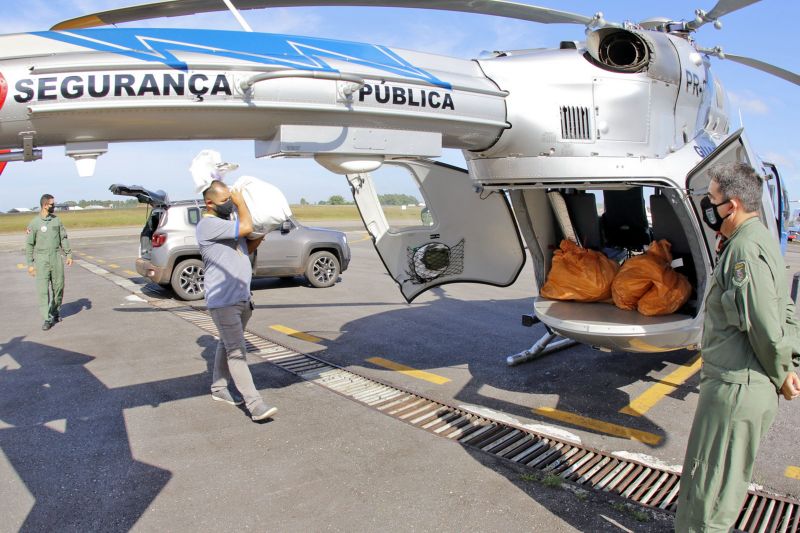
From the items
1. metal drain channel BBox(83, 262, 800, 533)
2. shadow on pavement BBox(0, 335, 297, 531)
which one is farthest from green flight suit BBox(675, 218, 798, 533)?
shadow on pavement BBox(0, 335, 297, 531)

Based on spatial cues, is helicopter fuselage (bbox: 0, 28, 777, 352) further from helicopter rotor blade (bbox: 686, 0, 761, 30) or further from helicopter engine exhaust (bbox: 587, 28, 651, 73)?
helicopter rotor blade (bbox: 686, 0, 761, 30)

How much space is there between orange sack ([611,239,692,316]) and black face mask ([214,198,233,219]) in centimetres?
330

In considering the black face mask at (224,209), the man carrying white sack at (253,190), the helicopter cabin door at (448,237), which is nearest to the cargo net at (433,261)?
the helicopter cabin door at (448,237)

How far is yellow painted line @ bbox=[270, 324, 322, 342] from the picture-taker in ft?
23.1

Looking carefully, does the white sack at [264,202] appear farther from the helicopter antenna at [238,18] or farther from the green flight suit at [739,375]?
the green flight suit at [739,375]

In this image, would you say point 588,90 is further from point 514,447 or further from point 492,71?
point 514,447

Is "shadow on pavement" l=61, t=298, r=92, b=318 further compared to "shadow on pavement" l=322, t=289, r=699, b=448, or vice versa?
"shadow on pavement" l=61, t=298, r=92, b=318

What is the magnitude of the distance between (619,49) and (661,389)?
9.90ft

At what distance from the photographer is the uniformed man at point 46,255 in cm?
797

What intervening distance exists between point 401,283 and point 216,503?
2.46 m

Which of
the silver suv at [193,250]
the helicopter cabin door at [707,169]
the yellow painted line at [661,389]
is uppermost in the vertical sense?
the helicopter cabin door at [707,169]

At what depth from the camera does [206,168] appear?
407cm

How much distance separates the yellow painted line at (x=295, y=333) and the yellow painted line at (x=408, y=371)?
1169mm

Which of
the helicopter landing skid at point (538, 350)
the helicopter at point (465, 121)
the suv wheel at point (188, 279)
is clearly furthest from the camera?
the suv wheel at point (188, 279)
